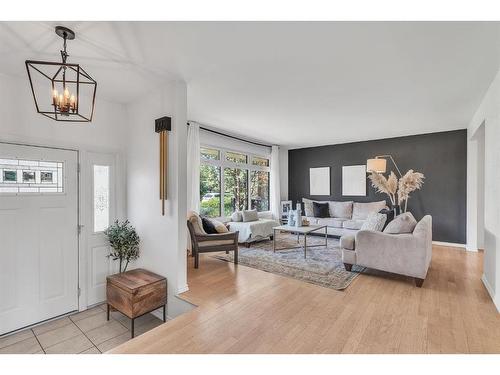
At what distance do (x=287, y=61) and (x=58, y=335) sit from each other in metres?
3.74

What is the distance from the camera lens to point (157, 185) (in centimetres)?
303

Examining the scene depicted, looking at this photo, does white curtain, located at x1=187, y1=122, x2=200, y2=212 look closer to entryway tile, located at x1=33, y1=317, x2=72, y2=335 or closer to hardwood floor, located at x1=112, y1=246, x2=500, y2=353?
hardwood floor, located at x1=112, y1=246, x2=500, y2=353

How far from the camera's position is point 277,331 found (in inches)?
80.8

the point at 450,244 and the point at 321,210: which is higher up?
the point at 321,210

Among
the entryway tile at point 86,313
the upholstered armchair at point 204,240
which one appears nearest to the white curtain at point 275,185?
the upholstered armchair at point 204,240

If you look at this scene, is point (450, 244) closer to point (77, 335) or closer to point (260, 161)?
point (260, 161)

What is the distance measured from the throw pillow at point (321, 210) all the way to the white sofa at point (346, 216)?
9 centimetres

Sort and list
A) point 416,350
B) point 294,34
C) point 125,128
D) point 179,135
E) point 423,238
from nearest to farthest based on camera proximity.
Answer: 1. point 416,350
2. point 294,34
3. point 179,135
4. point 423,238
5. point 125,128

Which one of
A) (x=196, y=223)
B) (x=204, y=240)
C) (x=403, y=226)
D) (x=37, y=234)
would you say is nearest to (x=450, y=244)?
(x=403, y=226)

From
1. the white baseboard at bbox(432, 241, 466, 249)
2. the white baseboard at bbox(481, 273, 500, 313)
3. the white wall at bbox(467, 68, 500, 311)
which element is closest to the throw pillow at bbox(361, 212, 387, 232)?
the white wall at bbox(467, 68, 500, 311)

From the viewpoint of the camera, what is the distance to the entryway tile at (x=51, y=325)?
2660 mm
